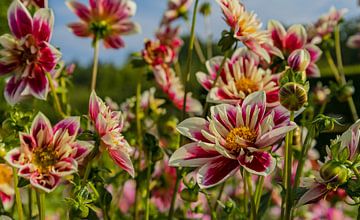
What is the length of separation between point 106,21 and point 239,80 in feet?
1.08

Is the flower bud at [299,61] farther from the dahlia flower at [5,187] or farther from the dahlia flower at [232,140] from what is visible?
the dahlia flower at [5,187]

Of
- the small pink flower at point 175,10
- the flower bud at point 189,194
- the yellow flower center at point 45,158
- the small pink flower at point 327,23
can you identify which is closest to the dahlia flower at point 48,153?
the yellow flower center at point 45,158

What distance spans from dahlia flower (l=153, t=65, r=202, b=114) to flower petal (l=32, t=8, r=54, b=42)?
43 cm

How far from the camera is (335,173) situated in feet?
2.32

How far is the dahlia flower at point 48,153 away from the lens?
71 cm

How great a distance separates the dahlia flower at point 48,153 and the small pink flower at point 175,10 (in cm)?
82

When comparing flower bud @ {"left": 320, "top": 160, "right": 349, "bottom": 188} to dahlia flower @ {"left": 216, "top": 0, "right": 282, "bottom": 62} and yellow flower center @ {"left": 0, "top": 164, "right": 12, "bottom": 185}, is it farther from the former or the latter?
yellow flower center @ {"left": 0, "top": 164, "right": 12, "bottom": 185}

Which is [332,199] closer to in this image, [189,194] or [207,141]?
[189,194]

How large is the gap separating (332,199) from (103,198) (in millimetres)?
917

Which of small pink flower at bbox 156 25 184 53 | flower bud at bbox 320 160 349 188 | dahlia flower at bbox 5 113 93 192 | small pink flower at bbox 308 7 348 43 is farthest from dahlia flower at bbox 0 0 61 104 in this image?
small pink flower at bbox 308 7 348 43

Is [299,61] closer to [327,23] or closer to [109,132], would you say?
[109,132]

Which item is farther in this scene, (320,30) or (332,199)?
(332,199)

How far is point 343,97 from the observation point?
4.32ft

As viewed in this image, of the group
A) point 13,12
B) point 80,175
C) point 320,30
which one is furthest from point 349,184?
point 320,30
